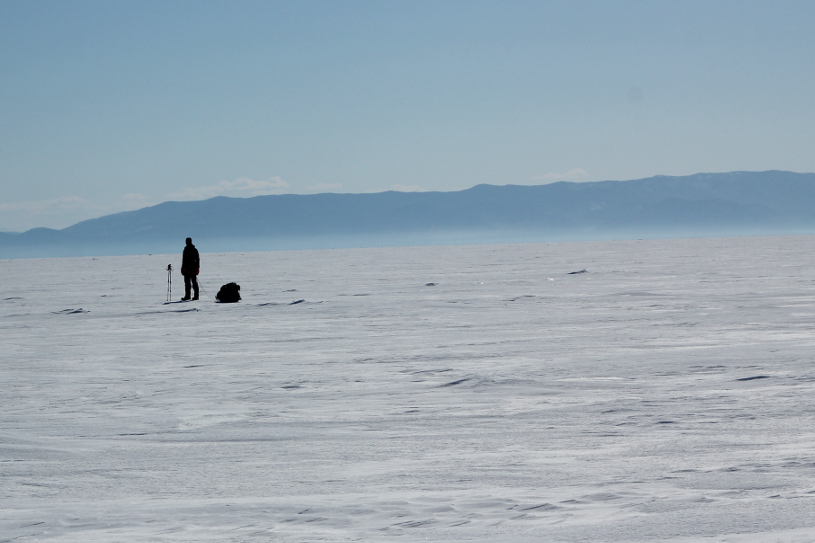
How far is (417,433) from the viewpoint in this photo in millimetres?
6008

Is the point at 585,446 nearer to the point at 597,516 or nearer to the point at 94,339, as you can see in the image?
the point at 597,516

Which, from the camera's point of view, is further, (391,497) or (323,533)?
→ (391,497)

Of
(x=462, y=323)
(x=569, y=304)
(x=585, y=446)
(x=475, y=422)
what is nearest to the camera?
(x=585, y=446)

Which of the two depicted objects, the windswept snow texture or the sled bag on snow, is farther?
the sled bag on snow

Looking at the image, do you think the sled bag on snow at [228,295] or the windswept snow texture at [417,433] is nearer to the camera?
the windswept snow texture at [417,433]

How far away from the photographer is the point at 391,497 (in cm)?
446

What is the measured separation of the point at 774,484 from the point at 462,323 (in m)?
9.58

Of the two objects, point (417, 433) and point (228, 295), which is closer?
A: point (417, 433)

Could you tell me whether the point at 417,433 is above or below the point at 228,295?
below

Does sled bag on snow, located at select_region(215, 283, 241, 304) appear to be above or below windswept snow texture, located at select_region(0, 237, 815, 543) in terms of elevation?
above

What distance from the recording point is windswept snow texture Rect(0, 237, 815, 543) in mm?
4078

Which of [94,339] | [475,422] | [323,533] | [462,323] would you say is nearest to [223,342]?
[94,339]

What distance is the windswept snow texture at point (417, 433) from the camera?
4078mm

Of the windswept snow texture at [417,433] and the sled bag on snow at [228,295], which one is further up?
the sled bag on snow at [228,295]
